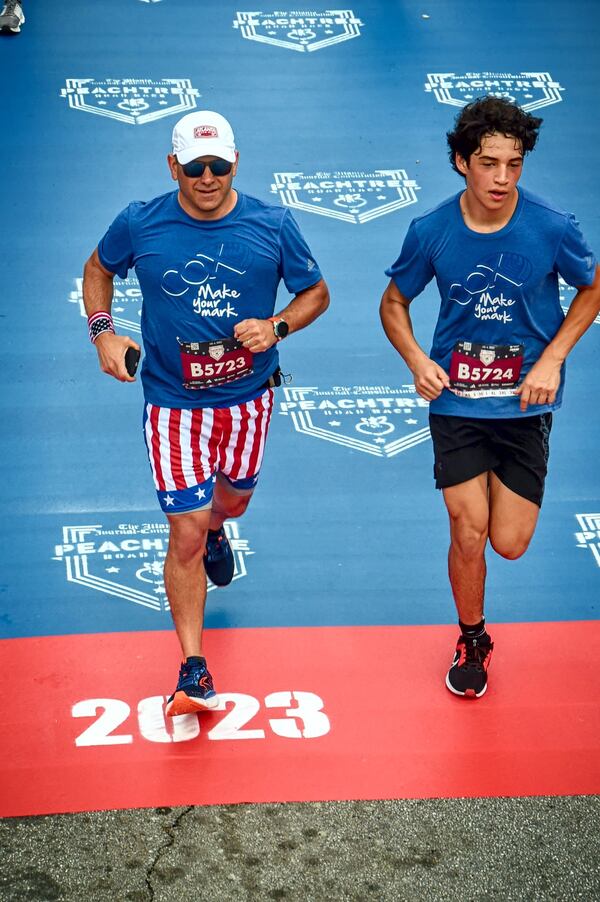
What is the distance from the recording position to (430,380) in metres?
4.36

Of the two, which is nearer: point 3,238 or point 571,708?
point 571,708

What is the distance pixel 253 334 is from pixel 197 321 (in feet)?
0.73

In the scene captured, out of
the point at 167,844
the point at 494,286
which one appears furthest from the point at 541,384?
the point at 167,844

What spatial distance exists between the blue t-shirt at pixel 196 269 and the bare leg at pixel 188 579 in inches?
16.3

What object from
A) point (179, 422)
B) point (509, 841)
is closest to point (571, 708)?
point (509, 841)

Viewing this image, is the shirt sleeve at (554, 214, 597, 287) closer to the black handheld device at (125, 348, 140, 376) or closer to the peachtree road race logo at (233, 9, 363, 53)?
the black handheld device at (125, 348, 140, 376)

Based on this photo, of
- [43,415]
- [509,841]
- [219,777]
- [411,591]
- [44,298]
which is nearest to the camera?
[509,841]

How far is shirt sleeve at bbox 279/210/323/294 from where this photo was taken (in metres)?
4.54

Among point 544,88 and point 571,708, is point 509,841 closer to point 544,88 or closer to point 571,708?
point 571,708

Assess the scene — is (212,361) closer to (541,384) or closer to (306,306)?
(306,306)

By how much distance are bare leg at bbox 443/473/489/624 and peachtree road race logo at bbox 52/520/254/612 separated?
1.15m

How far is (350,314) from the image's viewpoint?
709 centimetres

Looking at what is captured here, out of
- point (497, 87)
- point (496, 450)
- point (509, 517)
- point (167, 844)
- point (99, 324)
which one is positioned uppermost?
point (497, 87)

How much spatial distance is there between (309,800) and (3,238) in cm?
443
